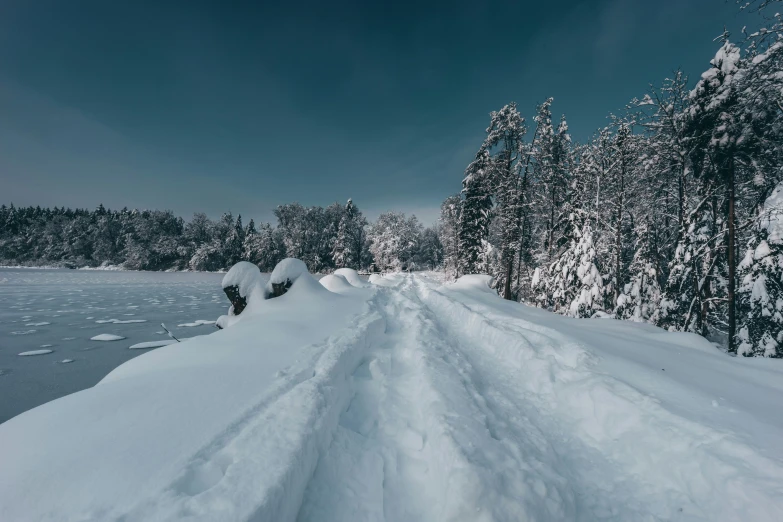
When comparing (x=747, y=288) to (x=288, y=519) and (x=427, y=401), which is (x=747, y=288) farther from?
(x=288, y=519)

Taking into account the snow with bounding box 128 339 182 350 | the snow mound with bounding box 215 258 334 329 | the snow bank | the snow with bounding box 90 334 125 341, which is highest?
the snow mound with bounding box 215 258 334 329

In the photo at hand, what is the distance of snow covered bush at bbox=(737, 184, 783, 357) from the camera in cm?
707

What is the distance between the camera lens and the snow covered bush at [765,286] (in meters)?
7.07

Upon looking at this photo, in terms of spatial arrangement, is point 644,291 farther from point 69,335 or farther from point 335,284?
point 69,335

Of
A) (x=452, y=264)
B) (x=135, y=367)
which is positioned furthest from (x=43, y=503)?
(x=452, y=264)

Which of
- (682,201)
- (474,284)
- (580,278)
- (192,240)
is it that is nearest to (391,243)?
(474,284)

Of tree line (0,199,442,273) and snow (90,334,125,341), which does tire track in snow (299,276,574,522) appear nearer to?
snow (90,334,125,341)

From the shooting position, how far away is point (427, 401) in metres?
3.66

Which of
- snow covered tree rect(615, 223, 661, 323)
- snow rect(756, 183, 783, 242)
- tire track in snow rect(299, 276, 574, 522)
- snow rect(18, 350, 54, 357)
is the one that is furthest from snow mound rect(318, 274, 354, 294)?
snow rect(756, 183, 783, 242)

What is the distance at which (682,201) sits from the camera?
11.3 metres

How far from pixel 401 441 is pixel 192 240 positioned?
73.6 meters

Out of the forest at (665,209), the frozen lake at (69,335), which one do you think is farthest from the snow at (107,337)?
the forest at (665,209)

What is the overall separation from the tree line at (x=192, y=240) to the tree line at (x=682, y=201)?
3695 cm

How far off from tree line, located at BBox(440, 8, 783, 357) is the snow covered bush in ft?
0.09
